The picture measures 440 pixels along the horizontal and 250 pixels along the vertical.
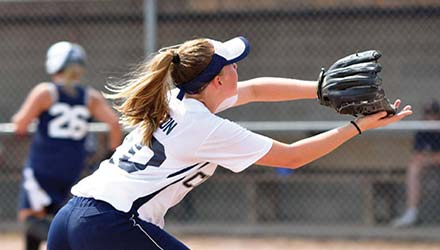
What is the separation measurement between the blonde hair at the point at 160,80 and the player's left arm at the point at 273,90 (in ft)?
1.68

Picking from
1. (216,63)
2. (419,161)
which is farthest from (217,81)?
(419,161)

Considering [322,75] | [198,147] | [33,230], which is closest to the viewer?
[198,147]

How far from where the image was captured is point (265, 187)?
920 cm

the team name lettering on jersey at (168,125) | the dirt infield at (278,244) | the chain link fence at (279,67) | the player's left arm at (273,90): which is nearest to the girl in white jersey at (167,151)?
the team name lettering on jersey at (168,125)

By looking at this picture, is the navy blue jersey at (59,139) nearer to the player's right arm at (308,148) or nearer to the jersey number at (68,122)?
the jersey number at (68,122)

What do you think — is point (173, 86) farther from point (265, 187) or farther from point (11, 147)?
point (11, 147)

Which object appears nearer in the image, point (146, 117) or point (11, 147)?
point (146, 117)

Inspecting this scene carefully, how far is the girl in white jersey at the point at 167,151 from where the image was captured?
145 inches

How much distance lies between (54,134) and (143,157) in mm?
3350

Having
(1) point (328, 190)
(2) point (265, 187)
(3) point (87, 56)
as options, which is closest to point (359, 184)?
(1) point (328, 190)

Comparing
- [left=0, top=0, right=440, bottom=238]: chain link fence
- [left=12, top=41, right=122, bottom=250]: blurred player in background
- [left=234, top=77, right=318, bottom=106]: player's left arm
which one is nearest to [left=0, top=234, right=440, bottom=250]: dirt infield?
[left=0, top=0, right=440, bottom=238]: chain link fence

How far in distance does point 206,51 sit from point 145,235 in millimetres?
784

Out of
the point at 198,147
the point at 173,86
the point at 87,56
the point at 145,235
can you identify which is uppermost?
the point at 87,56

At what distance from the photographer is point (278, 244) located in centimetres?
866
